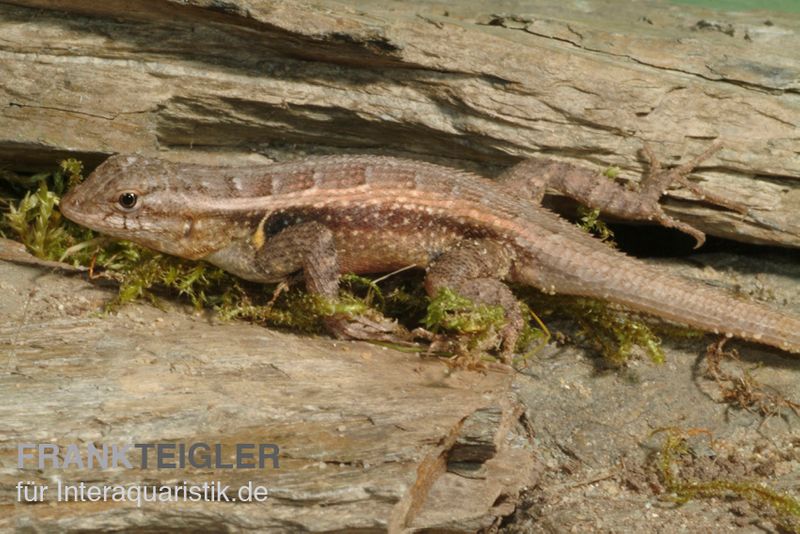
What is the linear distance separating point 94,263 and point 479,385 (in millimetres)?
2510

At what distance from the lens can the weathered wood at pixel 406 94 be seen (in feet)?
17.8

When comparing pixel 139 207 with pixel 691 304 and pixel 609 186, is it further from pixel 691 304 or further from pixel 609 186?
pixel 691 304

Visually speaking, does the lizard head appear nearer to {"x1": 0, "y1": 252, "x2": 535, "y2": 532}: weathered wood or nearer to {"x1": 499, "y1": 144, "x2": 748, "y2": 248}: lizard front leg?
{"x1": 0, "y1": 252, "x2": 535, "y2": 532}: weathered wood

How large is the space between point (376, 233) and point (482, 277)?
0.69 metres

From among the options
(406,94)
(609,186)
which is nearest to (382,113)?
(406,94)

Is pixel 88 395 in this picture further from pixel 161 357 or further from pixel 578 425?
→ pixel 578 425

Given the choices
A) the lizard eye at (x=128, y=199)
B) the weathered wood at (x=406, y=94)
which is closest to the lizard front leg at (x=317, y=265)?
the lizard eye at (x=128, y=199)

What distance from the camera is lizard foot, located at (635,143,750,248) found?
5.48 metres

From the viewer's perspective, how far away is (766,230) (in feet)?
18.3

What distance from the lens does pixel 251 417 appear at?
414 cm

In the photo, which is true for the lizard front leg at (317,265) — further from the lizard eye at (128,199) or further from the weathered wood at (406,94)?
the weathered wood at (406,94)

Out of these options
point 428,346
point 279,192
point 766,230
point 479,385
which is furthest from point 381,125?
point 766,230

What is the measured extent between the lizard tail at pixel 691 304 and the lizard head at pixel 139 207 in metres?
2.33

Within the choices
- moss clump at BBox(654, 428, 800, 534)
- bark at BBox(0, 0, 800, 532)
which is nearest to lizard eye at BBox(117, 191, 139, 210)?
bark at BBox(0, 0, 800, 532)
